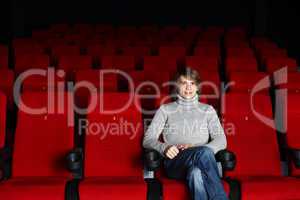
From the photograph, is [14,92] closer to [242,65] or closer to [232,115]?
[232,115]

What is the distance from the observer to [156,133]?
1.23 metres

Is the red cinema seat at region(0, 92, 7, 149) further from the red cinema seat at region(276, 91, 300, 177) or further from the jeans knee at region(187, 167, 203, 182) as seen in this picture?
the red cinema seat at region(276, 91, 300, 177)

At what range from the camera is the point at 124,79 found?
1770 mm

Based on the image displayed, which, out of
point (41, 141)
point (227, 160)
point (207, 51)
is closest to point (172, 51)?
point (207, 51)

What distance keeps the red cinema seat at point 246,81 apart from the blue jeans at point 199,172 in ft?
1.91

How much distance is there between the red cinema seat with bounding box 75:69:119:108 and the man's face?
413 mm

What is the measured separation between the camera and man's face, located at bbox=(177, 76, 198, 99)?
1.22 meters

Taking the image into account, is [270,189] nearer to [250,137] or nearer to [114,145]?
[250,137]

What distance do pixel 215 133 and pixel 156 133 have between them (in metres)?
0.14

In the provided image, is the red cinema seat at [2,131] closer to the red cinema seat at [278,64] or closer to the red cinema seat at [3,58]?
the red cinema seat at [3,58]

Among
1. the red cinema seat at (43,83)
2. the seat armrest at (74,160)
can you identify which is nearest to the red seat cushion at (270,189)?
the seat armrest at (74,160)

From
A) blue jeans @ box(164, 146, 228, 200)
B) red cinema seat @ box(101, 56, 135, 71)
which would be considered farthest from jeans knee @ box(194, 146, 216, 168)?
red cinema seat @ box(101, 56, 135, 71)

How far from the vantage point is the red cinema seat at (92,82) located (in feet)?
5.24

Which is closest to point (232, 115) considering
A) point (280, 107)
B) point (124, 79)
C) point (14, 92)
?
point (280, 107)
